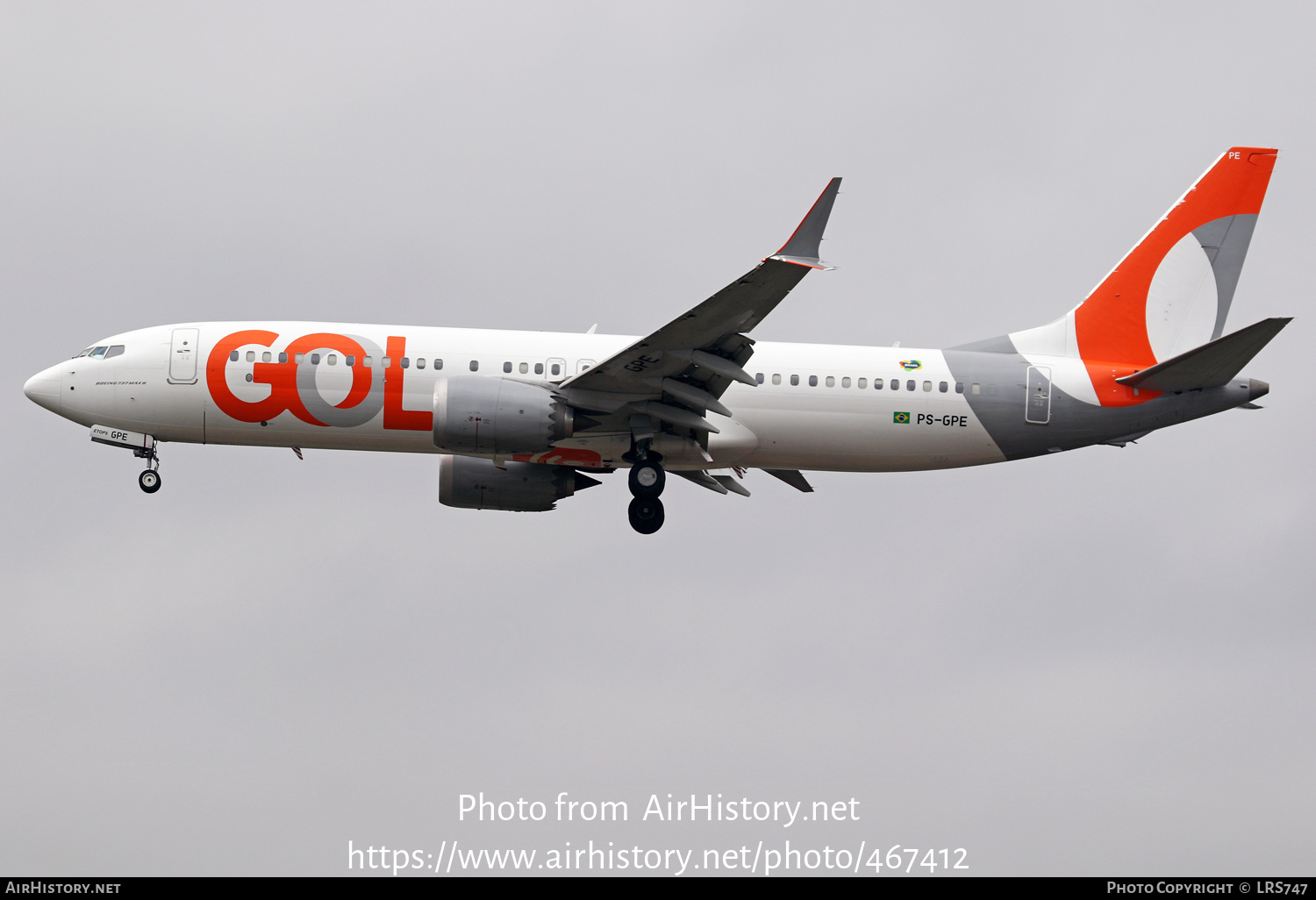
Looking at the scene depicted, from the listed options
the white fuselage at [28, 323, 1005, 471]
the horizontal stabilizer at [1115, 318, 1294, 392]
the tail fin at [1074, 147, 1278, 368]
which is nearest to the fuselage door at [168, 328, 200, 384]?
the white fuselage at [28, 323, 1005, 471]

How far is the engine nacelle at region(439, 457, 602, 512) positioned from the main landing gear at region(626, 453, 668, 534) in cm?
351

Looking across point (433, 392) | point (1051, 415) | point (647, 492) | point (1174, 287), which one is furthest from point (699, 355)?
point (1174, 287)

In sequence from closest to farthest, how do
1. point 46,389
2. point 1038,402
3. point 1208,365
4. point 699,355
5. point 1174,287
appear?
point 699,355 → point 1208,365 → point 1038,402 → point 46,389 → point 1174,287

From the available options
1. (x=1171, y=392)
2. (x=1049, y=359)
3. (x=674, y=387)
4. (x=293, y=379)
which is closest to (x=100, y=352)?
(x=293, y=379)

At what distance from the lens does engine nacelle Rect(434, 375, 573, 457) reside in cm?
3080

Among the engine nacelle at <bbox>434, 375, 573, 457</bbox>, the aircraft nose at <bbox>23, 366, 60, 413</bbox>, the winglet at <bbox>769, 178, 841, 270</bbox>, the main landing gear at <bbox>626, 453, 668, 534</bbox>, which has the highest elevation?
the winglet at <bbox>769, 178, 841, 270</bbox>

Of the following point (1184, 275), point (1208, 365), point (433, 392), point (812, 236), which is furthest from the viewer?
point (1184, 275)

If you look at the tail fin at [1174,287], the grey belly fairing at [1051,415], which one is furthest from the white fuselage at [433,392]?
the tail fin at [1174,287]

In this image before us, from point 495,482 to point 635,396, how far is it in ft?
19.2

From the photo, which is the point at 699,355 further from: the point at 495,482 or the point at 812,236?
the point at 495,482

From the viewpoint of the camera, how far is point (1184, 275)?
35.8 meters

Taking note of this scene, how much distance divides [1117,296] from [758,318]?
36.3 ft

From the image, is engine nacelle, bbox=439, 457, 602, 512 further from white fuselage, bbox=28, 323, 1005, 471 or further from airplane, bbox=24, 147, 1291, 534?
white fuselage, bbox=28, 323, 1005, 471

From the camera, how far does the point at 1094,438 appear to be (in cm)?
3375
